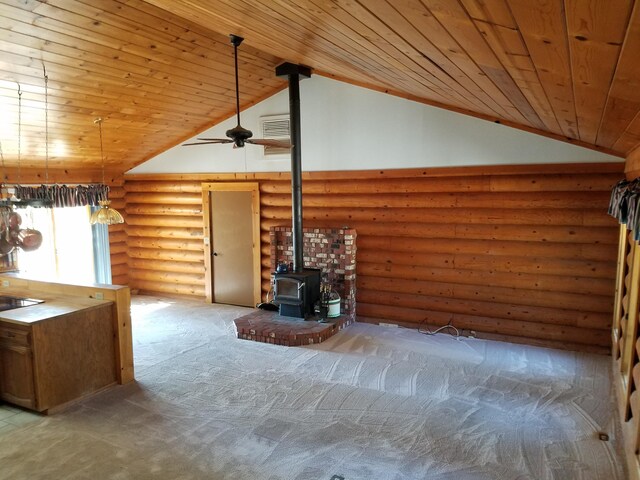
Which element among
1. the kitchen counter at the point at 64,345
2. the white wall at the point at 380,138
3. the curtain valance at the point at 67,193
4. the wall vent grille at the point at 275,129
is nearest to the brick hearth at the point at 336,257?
the white wall at the point at 380,138

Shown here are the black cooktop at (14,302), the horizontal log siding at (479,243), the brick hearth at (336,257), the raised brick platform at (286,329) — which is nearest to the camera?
the black cooktop at (14,302)

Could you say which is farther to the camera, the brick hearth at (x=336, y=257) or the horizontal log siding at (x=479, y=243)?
the brick hearth at (x=336, y=257)

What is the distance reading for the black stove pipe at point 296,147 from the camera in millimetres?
6082

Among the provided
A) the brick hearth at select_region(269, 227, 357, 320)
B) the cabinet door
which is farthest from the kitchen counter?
the brick hearth at select_region(269, 227, 357, 320)

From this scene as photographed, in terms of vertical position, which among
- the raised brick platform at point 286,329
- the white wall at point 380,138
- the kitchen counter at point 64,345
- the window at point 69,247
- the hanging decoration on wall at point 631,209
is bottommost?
the raised brick platform at point 286,329

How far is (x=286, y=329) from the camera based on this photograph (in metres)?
5.87

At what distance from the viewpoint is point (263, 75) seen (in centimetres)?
625

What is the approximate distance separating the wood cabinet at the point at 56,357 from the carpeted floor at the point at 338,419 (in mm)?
186

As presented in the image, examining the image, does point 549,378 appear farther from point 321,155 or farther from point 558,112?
point 321,155

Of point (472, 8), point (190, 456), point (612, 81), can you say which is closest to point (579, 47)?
point (472, 8)

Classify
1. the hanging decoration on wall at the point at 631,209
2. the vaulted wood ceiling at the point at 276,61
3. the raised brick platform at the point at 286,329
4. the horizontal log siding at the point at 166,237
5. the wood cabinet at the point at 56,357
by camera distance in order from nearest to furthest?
the vaulted wood ceiling at the point at 276,61 < the hanging decoration on wall at the point at 631,209 < the wood cabinet at the point at 56,357 < the raised brick platform at the point at 286,329 < the horizontal log siding at the point at 166,237

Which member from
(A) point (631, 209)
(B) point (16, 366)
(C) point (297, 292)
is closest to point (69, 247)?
(B) point (16, 366)

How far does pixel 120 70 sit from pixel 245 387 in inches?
143

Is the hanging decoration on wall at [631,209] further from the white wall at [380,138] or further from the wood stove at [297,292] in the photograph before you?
the wood stove at [297,292]
